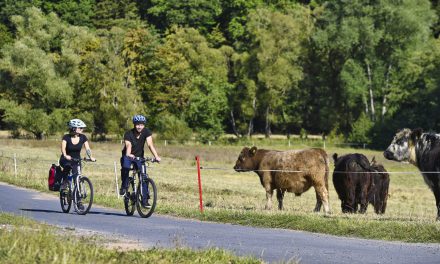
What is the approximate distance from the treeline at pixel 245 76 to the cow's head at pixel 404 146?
60755 millimetres

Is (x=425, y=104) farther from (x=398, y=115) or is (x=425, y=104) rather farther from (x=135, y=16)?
(x=135, y=16)

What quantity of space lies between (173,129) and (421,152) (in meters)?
68.8

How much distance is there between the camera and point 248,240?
1570 centimetres

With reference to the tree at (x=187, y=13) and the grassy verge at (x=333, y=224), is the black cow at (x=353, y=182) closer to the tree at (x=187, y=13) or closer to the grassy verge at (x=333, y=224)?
the grassy verge at (x=333, y=224)

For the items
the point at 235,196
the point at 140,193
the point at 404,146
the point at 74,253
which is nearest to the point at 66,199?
the point at 140,193

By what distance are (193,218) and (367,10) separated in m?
68.4

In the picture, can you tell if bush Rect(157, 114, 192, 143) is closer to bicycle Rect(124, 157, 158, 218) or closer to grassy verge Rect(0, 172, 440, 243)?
grassy verge Rect(0, 172, 440, 243)

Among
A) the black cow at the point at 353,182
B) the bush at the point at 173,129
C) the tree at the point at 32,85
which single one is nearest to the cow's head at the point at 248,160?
the black cow at the point at 353,182

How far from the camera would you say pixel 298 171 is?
23828 millimetres

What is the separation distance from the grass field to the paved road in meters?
0.71

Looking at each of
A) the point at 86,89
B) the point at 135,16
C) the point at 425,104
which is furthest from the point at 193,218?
the point at 135,16

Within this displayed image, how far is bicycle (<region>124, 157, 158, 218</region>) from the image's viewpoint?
19509 mm

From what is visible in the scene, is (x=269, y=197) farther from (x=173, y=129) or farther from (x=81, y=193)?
(x=173, y=129)

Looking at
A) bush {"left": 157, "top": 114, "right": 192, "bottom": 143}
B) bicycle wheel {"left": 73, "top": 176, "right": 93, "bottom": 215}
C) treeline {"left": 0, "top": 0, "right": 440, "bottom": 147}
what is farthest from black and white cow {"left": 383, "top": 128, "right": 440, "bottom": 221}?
bush {"left": 157, "top": 114, "right": 192, "bottom": 143}
